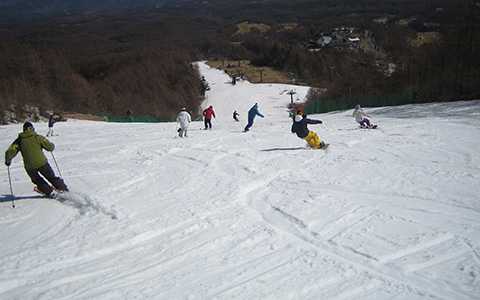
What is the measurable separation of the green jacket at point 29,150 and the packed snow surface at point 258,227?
2.42 ft

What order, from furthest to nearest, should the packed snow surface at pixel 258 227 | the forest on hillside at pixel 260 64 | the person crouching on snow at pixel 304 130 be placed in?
the forest on hillside at pixel 260 64, the person crouching on snow at pixel 304 130, the packed snow surface at pixel 258 227

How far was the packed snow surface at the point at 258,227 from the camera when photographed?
525cm

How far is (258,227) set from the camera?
701 cm

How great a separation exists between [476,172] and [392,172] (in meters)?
1.58

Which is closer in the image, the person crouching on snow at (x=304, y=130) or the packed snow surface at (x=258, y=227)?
the packed snow surface at (x=258, y=227)

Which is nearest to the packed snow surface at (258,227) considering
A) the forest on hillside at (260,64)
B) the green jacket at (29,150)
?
the green jacket at (29,150)

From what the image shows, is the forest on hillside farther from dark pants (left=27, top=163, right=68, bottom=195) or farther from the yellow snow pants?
dark pants (left=27, top=163, right=68, bottom=195)

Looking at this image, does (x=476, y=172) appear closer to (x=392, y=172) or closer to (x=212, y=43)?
(x=392, y=172)

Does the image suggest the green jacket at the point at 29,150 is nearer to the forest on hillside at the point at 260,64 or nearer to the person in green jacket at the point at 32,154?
the person in green jacket at the point at 32,154

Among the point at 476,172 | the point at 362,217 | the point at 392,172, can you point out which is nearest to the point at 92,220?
the point at 362,217

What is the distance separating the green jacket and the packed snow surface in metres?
0.74

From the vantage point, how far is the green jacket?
9.08 meters

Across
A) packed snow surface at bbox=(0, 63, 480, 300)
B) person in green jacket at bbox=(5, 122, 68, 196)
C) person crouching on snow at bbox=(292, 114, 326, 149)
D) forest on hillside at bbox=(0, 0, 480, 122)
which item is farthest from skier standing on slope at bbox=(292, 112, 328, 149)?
forest on hillside at bbox=(0, 0, 480, 122)

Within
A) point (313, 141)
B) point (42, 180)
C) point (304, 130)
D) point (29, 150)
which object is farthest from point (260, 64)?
point (29, 150)
